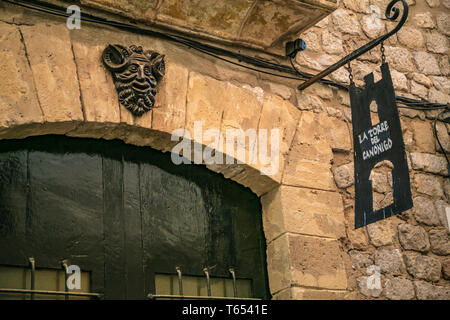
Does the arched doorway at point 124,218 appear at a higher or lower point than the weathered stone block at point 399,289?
higher

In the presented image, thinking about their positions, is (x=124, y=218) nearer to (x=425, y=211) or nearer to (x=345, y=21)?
(x=425, y=211)

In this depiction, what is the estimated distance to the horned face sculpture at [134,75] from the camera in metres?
3.39

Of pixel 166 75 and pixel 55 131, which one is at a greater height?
pixel 166 75

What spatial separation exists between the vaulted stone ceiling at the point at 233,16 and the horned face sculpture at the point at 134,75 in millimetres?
259

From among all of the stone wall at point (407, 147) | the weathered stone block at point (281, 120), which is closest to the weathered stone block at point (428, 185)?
the stone wall at point (407, 147)

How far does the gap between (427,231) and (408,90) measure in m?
1.11

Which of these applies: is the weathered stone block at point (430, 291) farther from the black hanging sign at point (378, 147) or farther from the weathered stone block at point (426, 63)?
the weathered stone block at point (426, 63)

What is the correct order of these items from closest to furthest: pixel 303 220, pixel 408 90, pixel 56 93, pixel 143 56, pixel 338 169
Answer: pixel 56 93, pixel 143 56, pixel 303 220, pixel 338 169, pixel 408 90

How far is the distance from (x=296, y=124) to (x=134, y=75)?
1169 mm

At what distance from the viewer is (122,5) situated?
352cm

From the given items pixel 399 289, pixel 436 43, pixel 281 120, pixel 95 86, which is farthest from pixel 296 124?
pixel 436 43

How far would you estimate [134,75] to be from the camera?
3432mm

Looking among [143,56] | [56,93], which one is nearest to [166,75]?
[143,56]
